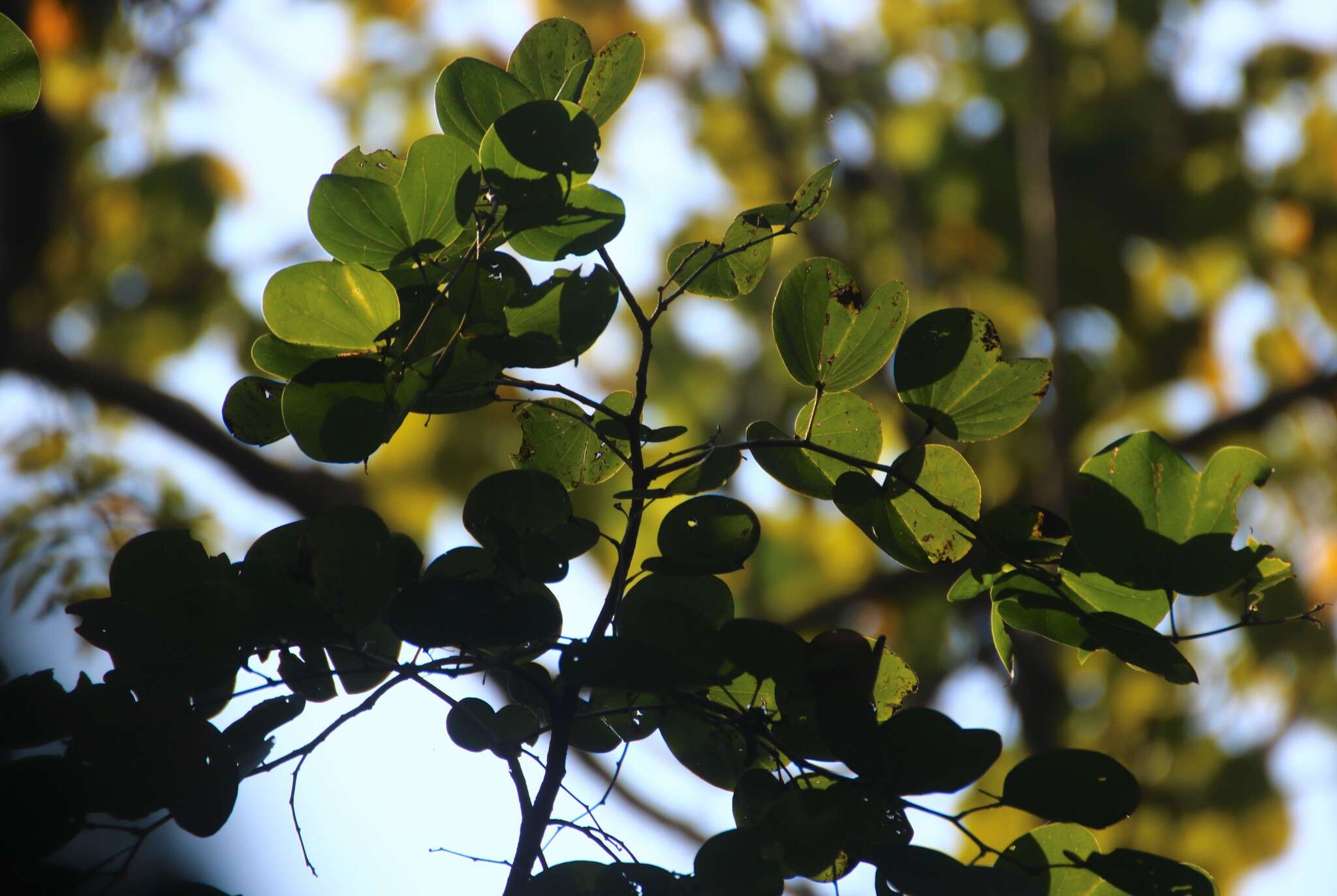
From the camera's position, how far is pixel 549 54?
1.26 feet

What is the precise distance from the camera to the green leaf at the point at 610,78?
0.38 metres

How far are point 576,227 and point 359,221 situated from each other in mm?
84

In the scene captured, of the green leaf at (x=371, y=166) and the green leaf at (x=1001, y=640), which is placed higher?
the green leaf at (x=371, y=166)

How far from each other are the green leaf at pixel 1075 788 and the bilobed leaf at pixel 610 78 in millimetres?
299

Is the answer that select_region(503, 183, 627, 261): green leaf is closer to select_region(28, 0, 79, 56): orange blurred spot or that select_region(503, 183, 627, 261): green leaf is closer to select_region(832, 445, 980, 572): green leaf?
select_region(832, 445, 980, 572): green leaf

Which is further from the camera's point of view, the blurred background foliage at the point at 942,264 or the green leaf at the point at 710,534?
the blurred background foliage at the point at 942,264

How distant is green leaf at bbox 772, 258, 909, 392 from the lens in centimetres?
39

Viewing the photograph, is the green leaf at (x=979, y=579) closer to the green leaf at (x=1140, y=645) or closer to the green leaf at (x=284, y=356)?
the green leaf at (x=1140, y=645)

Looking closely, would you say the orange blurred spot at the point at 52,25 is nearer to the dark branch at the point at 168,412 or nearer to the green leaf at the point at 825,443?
the dark branch at the point at 168,412

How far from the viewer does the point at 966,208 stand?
2889 millimetres

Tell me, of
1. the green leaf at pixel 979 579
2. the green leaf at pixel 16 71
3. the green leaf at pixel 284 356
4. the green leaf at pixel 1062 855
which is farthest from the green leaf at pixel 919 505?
the green leaf at pixel 16 71

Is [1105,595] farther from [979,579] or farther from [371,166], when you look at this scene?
[371,166]

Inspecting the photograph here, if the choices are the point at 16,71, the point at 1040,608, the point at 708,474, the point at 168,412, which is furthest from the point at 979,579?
the point at 168,412

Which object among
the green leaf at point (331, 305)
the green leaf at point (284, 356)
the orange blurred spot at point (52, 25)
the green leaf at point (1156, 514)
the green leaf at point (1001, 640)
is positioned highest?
the orange blurred spot at point (52, 25)
